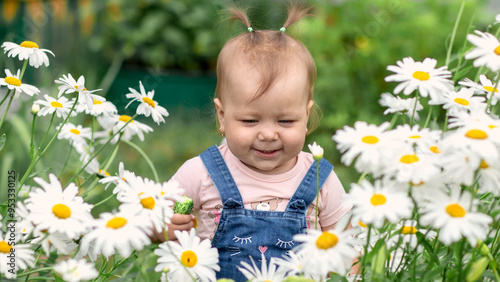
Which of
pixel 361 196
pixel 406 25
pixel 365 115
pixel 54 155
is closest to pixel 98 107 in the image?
pixel 361 196

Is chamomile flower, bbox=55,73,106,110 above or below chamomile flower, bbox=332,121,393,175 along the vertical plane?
above

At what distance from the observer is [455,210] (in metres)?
0.79

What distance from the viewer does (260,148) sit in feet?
4.34

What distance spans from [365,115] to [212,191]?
1511mm

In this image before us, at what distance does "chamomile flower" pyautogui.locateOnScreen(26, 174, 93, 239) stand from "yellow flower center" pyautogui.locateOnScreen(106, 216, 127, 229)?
1.2 inches

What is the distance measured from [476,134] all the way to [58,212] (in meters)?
0.60

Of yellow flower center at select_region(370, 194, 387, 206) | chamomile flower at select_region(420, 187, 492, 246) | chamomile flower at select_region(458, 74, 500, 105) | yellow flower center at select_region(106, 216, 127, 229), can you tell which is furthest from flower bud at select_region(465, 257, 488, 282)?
yellow flower center at select_region(106, 216, 127, 229)

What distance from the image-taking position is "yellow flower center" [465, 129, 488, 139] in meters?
0.79

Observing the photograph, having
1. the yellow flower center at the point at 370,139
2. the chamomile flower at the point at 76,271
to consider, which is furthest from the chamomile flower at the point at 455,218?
the chamomile flower at the point at 76,271

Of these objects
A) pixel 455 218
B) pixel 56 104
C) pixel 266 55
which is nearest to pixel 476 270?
pixel 455 218

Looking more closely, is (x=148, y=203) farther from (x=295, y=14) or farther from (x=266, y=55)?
(x=295, y=14)

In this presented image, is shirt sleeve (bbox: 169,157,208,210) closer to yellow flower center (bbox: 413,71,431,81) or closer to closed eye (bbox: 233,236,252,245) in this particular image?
closed eye (bbox: 233,236,252,245)

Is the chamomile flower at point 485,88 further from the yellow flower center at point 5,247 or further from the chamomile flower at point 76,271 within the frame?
the yellow flower center at point 5,247

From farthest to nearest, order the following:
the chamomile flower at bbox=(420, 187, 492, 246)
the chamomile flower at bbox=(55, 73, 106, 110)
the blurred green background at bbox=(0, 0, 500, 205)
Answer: the blurred green background at bbox=(0, 0, 500, 205) → the chamomile flower at bbox=(55, 73, 106, 110) → the chamomile flower at bbox=(420, 187, 492, 246)
